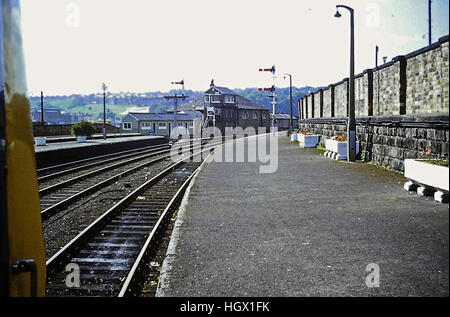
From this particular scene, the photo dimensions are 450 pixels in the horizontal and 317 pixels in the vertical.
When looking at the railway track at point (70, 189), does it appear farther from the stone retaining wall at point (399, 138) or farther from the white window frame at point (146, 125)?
the white window frame at point (146, 125)

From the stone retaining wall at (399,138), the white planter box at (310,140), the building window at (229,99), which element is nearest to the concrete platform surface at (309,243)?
the stone retaining wall at (399,138)

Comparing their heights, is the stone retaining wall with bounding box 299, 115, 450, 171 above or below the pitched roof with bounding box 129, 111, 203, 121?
below

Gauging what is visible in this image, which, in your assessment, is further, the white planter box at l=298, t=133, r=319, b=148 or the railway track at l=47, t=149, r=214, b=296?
the white planter box at l=298, t=133, r=319, b=148

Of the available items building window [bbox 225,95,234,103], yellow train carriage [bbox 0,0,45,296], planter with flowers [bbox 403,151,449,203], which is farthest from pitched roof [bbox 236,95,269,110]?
yellow train carriage [bbox 0,0,45,296]

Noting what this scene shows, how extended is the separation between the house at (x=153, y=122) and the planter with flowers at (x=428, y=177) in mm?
67750

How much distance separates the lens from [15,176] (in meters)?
2.27

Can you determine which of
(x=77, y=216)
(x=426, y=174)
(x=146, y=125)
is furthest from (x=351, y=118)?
(x=146, y=125)

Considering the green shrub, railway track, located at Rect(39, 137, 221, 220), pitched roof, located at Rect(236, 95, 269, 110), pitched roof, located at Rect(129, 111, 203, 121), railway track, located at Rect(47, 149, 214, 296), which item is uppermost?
pitched roof, located at Rect(236, 95, 269, 110)

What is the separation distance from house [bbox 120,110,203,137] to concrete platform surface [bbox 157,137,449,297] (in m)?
65.9

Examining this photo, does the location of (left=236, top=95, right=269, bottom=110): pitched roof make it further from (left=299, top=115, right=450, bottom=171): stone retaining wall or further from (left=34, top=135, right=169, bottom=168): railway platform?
(left=299, top=115, right=450, bottom=171): stone retaining wall

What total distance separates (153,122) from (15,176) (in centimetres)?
7839

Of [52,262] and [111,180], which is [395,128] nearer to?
[111,180]

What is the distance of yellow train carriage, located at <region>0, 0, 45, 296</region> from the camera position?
6.96ft

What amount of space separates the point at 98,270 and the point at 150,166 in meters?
17.4
